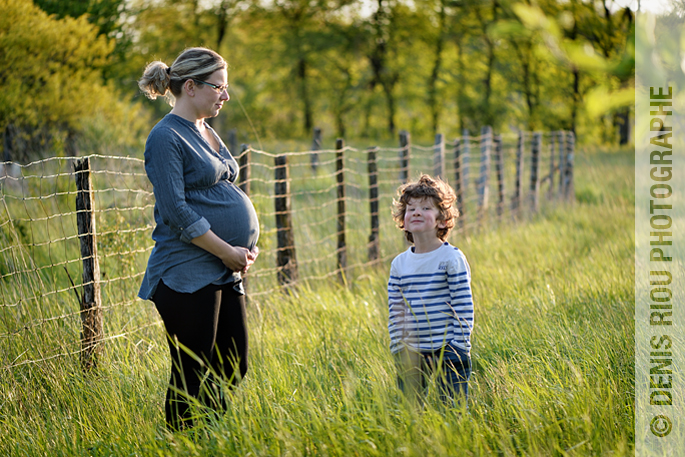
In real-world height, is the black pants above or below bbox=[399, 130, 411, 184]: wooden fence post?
below

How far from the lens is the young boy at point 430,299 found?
2.58 metres

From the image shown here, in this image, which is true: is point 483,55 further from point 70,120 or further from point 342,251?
point 342,251

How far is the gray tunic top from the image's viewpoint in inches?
94.0

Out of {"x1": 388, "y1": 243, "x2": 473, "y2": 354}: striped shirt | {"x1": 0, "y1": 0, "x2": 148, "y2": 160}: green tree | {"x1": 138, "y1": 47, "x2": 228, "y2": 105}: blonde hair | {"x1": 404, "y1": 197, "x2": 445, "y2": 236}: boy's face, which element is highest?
{"x1": 0, "y1": 0, "x2": 148, "y2": 160}: green tree

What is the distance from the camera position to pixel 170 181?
2381 millimetres

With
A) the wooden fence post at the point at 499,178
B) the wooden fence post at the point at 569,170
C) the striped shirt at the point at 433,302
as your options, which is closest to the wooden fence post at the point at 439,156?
the wooden fence post at the point at 499,178

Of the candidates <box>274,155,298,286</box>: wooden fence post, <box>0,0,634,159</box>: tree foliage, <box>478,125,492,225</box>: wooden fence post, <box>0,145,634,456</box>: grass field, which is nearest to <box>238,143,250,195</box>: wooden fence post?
<box>274,155,298,286</box>: wooden fence post

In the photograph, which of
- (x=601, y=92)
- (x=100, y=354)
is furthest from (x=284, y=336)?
(x=601, y=92)

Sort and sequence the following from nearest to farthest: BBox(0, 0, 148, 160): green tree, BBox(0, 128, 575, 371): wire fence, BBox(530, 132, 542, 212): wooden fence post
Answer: BBox(0, 128, 575, 371): wire fence < BBox(0, 0, 148, 160): green tree < BBox(530, 132, 542, 212): wooden fence post

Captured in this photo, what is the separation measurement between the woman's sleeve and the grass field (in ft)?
2.71

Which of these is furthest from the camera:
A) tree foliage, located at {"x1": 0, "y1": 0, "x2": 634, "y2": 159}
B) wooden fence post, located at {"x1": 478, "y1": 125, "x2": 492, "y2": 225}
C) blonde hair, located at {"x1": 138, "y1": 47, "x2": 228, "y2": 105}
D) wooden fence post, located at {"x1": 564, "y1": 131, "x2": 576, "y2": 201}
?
tree foliage, located at {"x1": 0, "y1": 0, "x2": 634, "y2": 159}

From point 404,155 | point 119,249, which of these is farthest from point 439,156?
point 119,249

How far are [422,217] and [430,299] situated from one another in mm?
386

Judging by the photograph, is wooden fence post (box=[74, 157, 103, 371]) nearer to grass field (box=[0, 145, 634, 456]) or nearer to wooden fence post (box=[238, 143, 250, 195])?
grass field (box=[0, 145, 634, 456])
